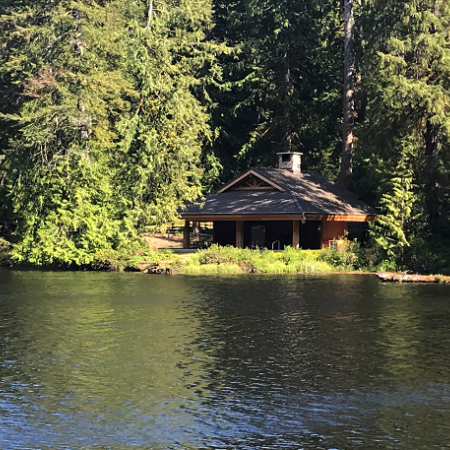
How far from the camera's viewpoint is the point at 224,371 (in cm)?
1728

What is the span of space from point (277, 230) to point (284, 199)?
4.21 m

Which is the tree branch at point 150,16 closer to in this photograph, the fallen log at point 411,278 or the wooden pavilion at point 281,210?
the wooden pavilion at point 281,210

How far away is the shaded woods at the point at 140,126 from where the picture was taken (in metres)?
42.1

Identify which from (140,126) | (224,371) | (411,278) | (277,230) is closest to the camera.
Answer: (224,371)

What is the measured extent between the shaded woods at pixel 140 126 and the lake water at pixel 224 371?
41.3 feet

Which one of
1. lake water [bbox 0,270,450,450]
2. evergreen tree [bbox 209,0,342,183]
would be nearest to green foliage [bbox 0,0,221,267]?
evergreen tree [bbox 209,0,342,183]

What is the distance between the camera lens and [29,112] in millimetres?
46875

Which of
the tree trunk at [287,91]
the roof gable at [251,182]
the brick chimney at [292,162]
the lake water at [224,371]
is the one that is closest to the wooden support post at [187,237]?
the roof gable at [251,182]

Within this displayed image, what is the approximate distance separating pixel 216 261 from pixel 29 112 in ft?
50.6

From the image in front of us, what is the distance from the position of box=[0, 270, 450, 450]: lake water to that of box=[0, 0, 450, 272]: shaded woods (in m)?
12.6

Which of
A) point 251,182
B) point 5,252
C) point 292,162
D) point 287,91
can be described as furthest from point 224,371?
point 287,91

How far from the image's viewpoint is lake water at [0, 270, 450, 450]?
12820 mm

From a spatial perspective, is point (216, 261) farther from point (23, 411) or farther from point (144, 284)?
point (23, 411)

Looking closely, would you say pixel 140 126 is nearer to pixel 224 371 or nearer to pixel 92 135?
pixel 92 135
